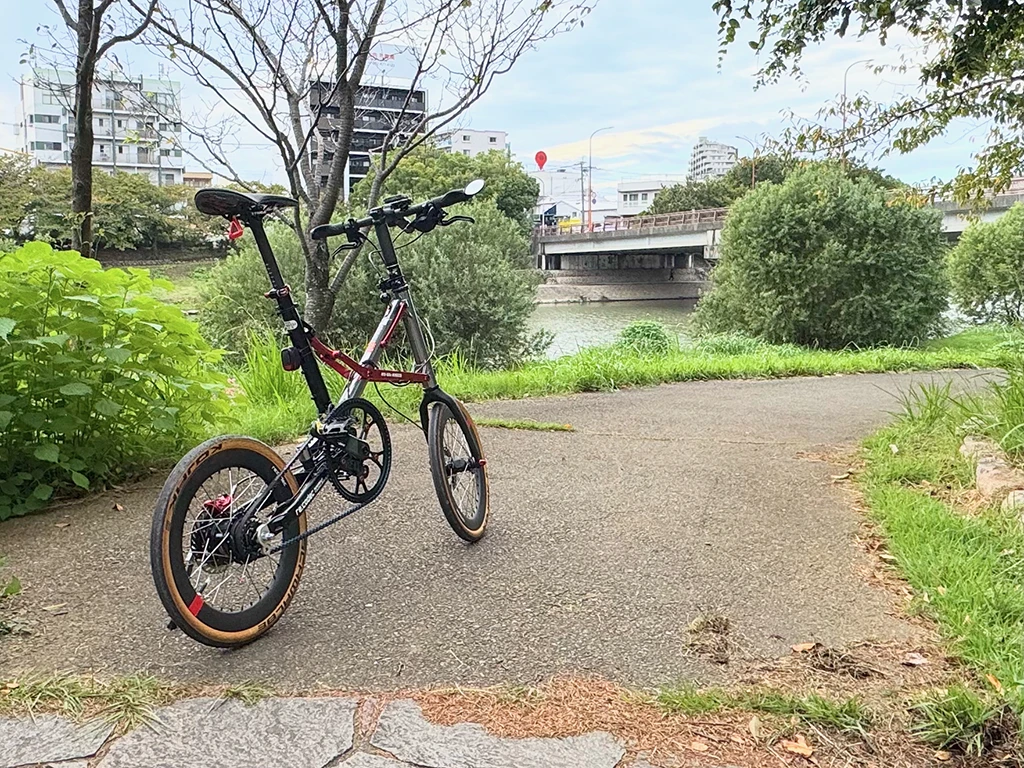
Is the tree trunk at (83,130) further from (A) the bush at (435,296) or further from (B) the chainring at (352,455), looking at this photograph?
(A) the bush at (435,296)

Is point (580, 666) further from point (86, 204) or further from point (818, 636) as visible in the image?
point (86, 204)

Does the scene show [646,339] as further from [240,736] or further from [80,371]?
[240,736]

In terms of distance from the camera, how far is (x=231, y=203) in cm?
241

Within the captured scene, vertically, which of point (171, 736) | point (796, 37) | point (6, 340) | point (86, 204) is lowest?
point (171, 736)

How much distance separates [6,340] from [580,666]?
2.47 meters

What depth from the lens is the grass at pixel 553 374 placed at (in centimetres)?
481

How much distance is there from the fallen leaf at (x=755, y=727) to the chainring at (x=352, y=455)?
141 cm

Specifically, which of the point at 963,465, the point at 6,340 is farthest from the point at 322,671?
the point at 963,465

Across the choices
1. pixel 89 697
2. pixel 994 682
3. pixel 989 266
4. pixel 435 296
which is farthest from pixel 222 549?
pixel 989 266

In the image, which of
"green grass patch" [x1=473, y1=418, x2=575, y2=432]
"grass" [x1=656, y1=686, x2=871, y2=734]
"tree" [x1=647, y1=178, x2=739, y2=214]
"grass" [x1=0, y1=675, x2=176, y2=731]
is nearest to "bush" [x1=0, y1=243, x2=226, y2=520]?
"grass" [x1=0, y1=675, x2=176, y2=731]

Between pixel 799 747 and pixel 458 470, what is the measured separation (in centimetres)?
154

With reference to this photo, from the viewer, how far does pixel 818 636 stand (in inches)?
91.7

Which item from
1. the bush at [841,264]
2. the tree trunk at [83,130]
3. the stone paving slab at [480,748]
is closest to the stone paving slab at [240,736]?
the stone paving slab at [480,748]

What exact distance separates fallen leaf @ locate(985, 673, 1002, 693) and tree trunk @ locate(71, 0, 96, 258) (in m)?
5.03
